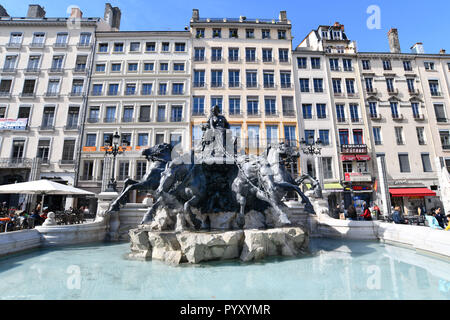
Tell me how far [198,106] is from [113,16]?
2033cm

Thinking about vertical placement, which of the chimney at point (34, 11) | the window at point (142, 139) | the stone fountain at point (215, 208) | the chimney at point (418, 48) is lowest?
the stone fountain at point (215, 208)

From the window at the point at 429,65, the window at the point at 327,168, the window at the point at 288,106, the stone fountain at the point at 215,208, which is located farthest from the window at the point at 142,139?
the window at the point at 429,65

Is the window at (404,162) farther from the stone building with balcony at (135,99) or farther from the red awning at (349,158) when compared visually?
the stone building with balcony at (135,99)

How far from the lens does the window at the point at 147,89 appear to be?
2619cm

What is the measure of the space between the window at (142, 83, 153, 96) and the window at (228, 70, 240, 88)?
9.53 meters

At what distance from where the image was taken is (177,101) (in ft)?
85.1

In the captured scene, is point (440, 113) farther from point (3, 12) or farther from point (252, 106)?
point (3, 12)

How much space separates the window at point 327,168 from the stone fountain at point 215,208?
710 inches

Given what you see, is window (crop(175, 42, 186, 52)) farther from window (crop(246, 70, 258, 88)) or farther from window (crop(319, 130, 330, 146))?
window (crop(319, 130, 330, 146))

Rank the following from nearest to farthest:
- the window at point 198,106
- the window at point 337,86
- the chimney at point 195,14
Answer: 1. the window at point 198,106
2. the window at point 337,86
3. the chimney at point 195,14
